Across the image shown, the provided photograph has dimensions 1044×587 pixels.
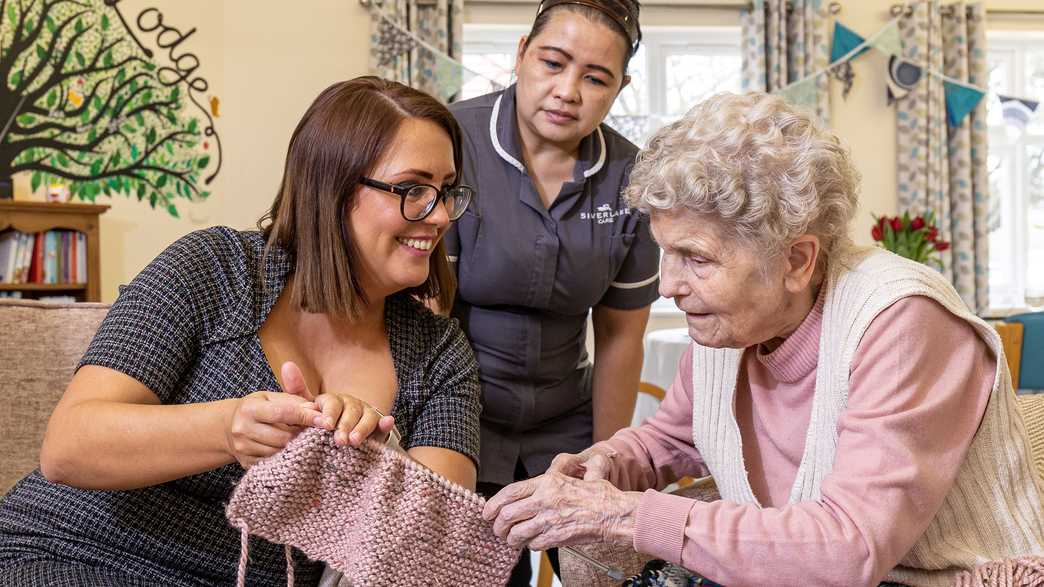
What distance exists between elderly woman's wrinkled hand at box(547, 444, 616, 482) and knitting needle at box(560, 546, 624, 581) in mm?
108

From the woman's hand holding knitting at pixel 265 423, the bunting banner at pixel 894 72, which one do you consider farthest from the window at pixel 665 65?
the woman's hand holding knitting at pixel 265 423

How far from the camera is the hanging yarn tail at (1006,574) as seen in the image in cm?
114

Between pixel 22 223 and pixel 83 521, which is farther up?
pixel 22 223

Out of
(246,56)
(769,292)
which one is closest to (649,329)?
(246,56)

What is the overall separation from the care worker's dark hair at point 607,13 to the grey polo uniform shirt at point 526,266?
0.57 ft

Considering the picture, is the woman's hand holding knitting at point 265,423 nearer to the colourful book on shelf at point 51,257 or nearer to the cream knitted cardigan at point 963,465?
the cream knitted cardigan at point 963,465

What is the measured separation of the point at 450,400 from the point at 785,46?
4.63m

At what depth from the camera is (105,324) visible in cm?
129

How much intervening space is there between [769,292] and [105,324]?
0.91 m

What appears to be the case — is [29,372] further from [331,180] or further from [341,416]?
[341,416]

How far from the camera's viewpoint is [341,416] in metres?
1.16

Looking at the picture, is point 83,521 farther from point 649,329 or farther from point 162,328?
point 649,329

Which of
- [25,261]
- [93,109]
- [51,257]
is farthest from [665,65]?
[25,261]

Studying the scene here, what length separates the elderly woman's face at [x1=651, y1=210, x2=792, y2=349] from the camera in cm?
123
